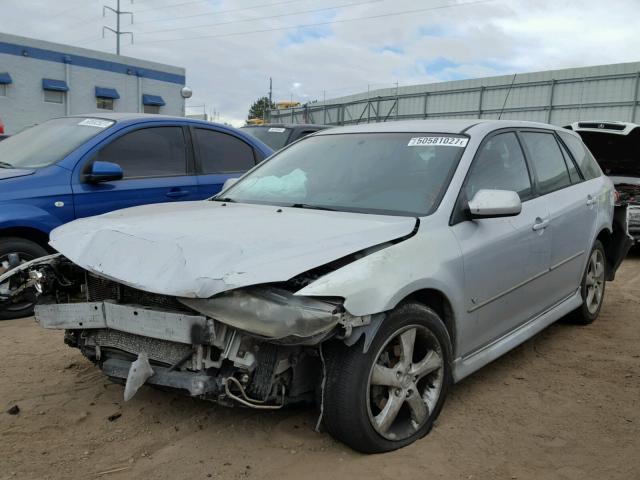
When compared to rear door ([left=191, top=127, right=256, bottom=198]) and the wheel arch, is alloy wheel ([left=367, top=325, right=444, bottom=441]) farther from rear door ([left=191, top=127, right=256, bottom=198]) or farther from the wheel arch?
rear door ([left=191, top=127, right=256, bottom=198])

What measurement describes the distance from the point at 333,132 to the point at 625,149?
18.0 ft

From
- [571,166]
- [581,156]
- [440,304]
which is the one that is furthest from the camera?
[581,156]

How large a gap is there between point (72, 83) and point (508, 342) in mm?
28169

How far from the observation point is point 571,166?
4848 mm

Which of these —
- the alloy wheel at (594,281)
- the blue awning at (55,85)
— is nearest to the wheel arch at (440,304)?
the alloy wheel at (594,281)

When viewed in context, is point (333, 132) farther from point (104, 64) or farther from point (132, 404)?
point (104, 64)

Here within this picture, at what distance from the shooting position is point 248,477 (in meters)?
2.61

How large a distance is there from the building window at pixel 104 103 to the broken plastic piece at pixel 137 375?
28.3 metres

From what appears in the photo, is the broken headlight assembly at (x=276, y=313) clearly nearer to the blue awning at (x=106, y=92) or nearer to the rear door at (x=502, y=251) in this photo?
the rear door at (x=502, y=251)

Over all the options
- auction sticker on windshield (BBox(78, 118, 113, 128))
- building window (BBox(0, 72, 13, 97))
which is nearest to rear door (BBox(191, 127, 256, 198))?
auction sticker on windshield (BBox(78, 118, 113, 128))

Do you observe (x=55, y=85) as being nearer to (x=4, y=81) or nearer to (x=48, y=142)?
(x=4, y=81)

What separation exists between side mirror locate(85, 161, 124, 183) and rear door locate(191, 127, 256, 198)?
95 centimetres

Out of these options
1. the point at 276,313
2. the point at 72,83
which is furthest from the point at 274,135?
the point at 72,83

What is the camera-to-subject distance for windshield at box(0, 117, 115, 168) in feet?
16.9
